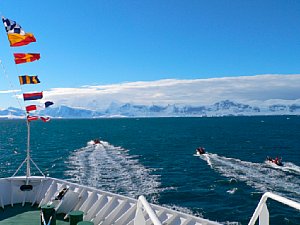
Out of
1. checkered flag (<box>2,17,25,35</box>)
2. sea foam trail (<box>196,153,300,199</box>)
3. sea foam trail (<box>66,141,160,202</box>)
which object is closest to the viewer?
checkered flag (<box>2,17,25,35</box>)

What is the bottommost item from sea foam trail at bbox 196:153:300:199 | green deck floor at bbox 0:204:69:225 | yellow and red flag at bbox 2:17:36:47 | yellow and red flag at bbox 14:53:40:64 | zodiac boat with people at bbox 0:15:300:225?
sea foam trail at bbox 196:153:300:199

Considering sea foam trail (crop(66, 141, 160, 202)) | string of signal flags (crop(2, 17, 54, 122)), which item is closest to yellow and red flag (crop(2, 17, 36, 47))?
string of signal flags (crop(2, 17, 54, 122))

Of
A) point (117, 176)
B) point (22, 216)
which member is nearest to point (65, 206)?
point (22, 216)

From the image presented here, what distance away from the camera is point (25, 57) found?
1535 centimetres

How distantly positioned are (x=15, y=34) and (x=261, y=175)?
42.1 meters

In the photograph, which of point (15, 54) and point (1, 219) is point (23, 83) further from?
point (1, 219)

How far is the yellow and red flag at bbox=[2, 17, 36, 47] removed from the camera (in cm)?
1497

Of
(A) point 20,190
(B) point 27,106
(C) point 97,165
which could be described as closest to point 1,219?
(A) point 20,190

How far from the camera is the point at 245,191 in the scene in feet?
126

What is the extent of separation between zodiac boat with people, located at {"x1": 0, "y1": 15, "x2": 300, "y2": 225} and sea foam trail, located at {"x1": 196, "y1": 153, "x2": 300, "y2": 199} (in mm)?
26809

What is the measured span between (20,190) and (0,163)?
56.4m

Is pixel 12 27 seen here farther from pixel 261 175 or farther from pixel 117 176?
pixel 261 175

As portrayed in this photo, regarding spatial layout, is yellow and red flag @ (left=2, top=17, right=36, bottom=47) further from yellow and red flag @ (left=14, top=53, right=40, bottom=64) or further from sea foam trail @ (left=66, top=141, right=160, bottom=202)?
sea foam trail @ (left=66, top=141, right=160, bottom=202)

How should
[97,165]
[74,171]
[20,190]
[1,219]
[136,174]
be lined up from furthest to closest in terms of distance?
1. [97,165]
2. [74,171]
3. [136,174]
4. [20,190]
5. [1,219]
